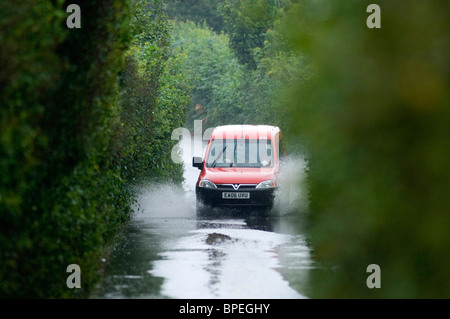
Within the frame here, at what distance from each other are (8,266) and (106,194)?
15.1ft

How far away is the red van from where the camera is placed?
70.5 ft

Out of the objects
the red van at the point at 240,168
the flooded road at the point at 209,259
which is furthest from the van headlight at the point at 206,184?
the flooded road at the point at 209,259

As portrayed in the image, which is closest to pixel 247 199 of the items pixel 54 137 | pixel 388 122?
pixel 54 137

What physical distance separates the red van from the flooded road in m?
0.45

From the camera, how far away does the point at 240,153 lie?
912 inches

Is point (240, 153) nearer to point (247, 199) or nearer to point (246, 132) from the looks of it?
point (246, 132)

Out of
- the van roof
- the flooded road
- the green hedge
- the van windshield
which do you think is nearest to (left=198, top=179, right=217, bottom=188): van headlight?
the flooded road

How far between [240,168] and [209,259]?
862 cm

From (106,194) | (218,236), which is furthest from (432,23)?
(218,236)

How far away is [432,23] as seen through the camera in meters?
7.05

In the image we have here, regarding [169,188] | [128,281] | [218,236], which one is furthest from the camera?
[169,188]

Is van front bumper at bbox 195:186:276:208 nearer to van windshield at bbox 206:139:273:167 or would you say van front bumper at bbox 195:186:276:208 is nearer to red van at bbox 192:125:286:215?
red van at bbox 192:125:286:215

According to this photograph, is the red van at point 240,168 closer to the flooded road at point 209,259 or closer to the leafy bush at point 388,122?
the flooded road at point 209,259
